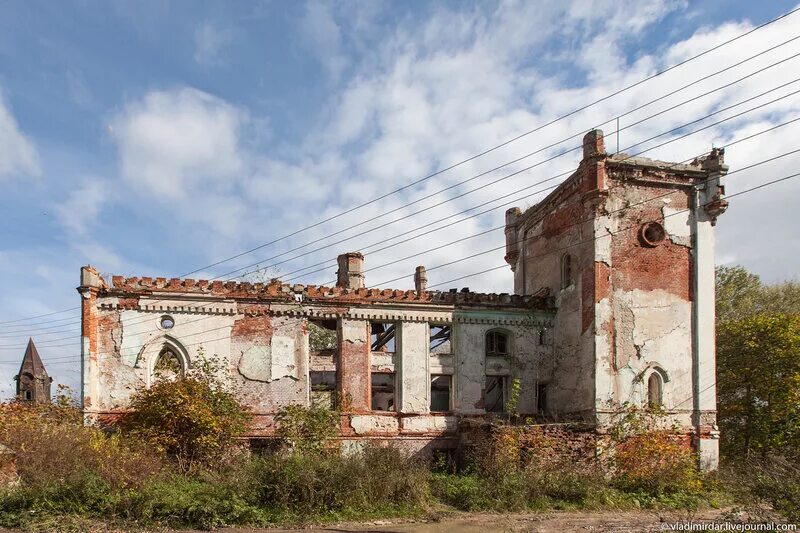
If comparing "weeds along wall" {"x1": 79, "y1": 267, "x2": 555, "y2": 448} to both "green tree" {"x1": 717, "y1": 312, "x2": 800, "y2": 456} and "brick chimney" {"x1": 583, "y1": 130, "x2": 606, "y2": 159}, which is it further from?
"green tree" {"x1": 717, "y1": 312, "x2": 800, "y2": 456}

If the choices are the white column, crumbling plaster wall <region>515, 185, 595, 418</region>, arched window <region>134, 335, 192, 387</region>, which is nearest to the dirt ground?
crumbling plaster wall <region>515, 185, 595, 418</region>

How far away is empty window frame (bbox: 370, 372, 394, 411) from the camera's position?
24.8 metres

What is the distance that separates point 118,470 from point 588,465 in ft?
40.5

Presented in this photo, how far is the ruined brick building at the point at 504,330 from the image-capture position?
2017cm

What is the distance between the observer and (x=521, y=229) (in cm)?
2664

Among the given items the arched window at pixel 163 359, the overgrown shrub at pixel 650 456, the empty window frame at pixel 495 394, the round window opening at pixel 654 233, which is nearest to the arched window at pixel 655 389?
the overgrown shrub at pixel 650 456

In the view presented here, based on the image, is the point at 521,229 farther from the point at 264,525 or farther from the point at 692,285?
the point at 264,525

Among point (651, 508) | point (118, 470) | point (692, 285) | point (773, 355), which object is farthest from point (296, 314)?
point (773, 355)

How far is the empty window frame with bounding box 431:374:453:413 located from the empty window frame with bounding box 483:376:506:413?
1372mm

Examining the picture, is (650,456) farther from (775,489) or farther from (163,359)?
(163,359)

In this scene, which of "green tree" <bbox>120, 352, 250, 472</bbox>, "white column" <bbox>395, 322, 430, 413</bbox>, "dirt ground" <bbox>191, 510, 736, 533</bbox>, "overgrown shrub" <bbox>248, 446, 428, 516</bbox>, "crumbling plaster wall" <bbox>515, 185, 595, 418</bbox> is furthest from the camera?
"white column" <bbox>395, 322, 430, 413</bbox>

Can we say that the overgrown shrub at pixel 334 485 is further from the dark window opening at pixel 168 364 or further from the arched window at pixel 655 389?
the arched window at pixel 655 389

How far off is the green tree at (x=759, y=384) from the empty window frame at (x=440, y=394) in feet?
32.2

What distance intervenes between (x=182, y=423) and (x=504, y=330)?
10.7m
